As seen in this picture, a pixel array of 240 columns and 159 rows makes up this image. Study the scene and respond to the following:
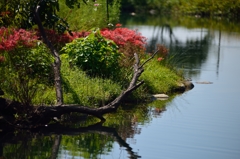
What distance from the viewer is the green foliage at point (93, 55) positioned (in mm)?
14469

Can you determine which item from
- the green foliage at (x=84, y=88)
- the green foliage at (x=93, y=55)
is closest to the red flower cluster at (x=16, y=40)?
the green foliage at (x=84, y=88)

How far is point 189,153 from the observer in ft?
34.9

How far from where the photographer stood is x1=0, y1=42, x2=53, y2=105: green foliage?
1177 cm

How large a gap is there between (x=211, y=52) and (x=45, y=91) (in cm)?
1468

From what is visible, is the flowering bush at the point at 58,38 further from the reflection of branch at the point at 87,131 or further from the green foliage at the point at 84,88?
the reflection of branch at the point at 87,131

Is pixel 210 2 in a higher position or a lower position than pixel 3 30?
lower

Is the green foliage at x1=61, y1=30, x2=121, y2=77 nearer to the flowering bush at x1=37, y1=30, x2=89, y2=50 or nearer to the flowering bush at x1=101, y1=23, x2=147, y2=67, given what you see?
the flowering bush at x1=101, y1=23, x2=147, y2=67

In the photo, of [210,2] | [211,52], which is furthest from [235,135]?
[210,2]

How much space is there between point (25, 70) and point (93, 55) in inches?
96.6

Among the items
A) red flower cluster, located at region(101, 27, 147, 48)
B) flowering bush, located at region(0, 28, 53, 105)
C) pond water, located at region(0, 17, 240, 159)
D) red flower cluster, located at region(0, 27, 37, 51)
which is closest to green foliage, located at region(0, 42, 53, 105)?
flowering bush, located at region(0, 28, 53, 105)

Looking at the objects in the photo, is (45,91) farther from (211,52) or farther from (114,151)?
(211,52)

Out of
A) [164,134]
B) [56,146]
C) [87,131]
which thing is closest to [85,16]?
[87,131]

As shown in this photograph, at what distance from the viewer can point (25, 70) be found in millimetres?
12367

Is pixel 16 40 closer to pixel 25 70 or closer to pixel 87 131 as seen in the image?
pixel 25 70
